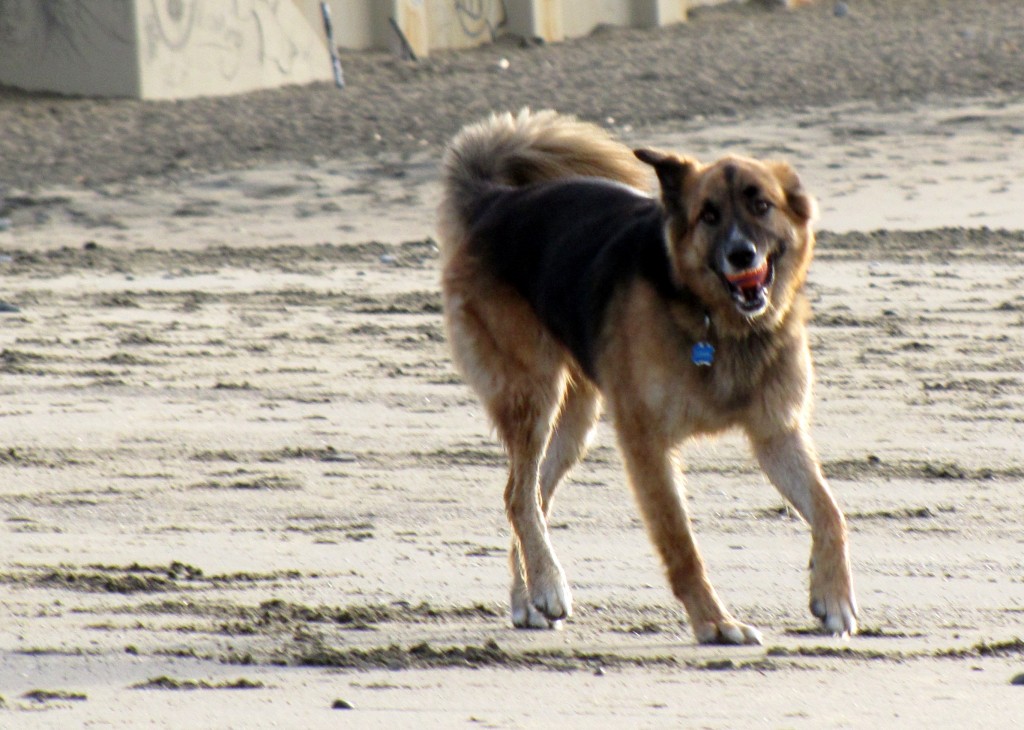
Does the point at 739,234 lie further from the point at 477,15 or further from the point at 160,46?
the point at 477,15

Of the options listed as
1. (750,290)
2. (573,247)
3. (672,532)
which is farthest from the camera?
(573,247)

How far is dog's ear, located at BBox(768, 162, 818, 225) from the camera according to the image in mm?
4793

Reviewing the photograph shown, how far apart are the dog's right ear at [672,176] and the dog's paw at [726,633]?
1.12 metres

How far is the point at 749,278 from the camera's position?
4.65 metres

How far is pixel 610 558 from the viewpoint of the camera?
18.0 feet

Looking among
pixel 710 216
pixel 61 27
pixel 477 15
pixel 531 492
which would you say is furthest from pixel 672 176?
pixel 477 15

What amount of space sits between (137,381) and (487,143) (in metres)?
2.78

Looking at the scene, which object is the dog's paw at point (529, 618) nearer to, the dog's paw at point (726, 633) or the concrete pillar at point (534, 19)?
the dog's paw at point (726, 633)

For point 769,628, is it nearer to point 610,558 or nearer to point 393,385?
point 610,558

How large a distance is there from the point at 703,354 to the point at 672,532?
0.49 m

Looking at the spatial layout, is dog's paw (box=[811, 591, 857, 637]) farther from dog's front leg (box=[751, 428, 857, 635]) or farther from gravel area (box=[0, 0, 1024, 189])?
gravel area (box=[0, 0, 1024, 189])

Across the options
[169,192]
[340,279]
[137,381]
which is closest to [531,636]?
[137,381]

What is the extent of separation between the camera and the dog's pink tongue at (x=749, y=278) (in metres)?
4.64

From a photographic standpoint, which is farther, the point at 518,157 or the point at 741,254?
the point at 518,157
